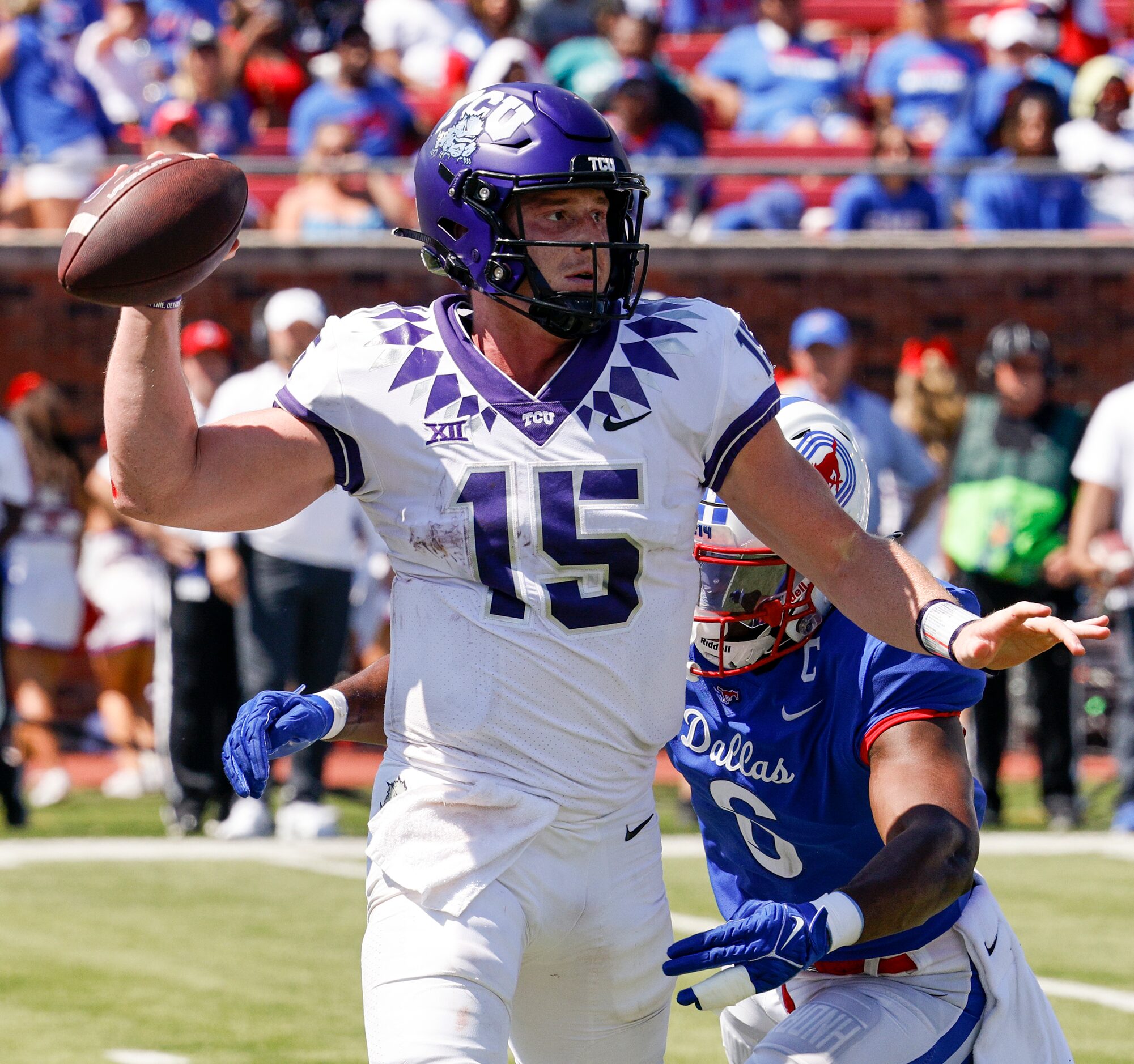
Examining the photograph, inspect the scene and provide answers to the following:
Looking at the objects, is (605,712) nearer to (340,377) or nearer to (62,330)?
(340,377)

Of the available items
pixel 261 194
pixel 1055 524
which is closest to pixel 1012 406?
pixel 1055 524

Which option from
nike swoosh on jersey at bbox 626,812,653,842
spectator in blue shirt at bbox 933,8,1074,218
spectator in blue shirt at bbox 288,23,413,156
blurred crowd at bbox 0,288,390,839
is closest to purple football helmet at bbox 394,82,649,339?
nike swoosh on jersey at bbox 626,812,653,842

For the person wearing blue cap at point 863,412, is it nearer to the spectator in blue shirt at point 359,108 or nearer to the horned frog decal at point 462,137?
the spectator in blue shirt at point 359,108

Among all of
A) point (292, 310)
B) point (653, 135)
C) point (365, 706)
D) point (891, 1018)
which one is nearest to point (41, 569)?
point (292, 310)

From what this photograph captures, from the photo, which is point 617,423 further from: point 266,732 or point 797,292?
point 797,292

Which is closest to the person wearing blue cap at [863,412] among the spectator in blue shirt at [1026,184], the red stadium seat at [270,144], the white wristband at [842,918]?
the spectator in blue shirt at [1026,184]

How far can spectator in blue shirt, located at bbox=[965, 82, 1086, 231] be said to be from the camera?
422 inches

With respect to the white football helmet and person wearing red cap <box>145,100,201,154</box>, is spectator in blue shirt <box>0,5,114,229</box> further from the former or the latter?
the white football helmet

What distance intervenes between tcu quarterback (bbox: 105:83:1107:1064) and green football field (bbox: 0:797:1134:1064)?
1955 millimetres

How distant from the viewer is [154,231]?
2736 millimetres

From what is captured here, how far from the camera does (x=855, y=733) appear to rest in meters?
3.06

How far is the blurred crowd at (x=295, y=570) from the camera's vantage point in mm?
7691

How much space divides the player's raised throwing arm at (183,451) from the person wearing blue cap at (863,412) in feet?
17.5

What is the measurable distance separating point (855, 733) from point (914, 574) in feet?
0.94
